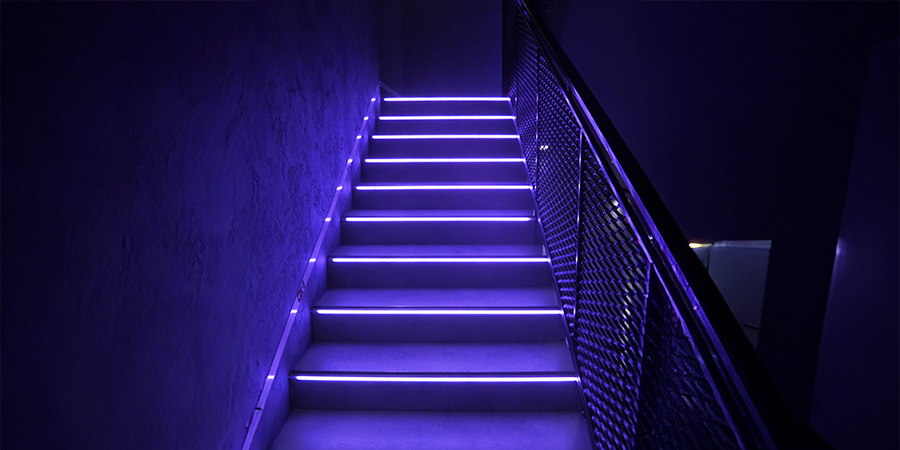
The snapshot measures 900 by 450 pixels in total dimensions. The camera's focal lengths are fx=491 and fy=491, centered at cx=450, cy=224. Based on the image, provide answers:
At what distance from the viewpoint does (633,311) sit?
4.65 ft

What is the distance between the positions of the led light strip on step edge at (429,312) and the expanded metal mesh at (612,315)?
0.14 m

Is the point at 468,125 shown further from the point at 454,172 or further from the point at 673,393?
the point at 673,393

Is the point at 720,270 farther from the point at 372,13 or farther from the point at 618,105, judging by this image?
the point at 372,13

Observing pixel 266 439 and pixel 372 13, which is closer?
pixel 266 439

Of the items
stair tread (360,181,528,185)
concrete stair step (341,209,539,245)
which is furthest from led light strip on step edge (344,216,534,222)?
stair tread (360,181,528,185)

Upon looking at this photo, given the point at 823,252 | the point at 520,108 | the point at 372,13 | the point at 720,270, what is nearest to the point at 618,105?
the point at 520,108

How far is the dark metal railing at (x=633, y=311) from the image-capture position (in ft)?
2.84

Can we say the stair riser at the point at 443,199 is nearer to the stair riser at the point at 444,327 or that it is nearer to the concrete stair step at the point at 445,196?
the concrete stair step at the point at 445,196

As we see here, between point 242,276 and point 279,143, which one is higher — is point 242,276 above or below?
below

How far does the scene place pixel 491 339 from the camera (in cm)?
224

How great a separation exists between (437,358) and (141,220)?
1.31 metres

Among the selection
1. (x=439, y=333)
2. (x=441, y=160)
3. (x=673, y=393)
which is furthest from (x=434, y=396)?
(x=441, y=160)

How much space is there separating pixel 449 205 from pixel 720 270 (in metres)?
5.63

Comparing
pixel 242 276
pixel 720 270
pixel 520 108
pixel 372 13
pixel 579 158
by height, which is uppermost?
pixel 372 13
